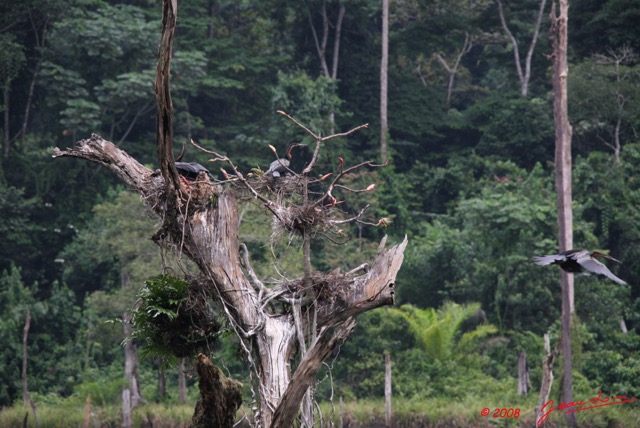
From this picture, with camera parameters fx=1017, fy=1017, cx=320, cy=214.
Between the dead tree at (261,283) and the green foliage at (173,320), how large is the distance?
0.47 ft

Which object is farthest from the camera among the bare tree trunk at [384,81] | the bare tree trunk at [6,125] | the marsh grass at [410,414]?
the bare tree trunk at [384,81]

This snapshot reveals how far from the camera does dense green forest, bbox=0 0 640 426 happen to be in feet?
61.9

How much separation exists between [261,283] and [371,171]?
1717 centimetres

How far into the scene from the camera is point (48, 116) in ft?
76.6

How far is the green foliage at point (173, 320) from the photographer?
22.1ft

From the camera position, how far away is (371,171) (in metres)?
24.0

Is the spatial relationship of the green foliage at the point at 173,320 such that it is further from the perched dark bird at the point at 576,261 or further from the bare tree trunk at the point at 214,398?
the perched dark bird at the point at 576,261

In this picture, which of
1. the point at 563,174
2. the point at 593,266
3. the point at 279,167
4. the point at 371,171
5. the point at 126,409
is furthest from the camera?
the point at 371,171

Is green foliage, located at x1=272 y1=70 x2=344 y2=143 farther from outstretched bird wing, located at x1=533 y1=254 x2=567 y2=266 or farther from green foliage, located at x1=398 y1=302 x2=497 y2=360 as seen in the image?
outstretched bird wing, located at x1=533 y1=254 x2=567 y2=266

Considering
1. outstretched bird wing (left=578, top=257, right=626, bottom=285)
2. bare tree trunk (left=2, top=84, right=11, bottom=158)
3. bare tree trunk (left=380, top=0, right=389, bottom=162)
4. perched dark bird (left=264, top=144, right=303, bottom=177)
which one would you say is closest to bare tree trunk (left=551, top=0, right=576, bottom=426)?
bare tree trunk (left=380, top=0, right=389, bottom=162)

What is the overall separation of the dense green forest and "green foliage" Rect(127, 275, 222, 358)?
9.30 meters

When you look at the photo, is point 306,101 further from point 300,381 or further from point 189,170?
point 300,381

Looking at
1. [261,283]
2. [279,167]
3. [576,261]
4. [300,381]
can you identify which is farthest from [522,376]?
[300,381]

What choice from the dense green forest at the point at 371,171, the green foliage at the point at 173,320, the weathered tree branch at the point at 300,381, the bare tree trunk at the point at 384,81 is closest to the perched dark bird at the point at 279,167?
the green foliage at the point at 173,320
